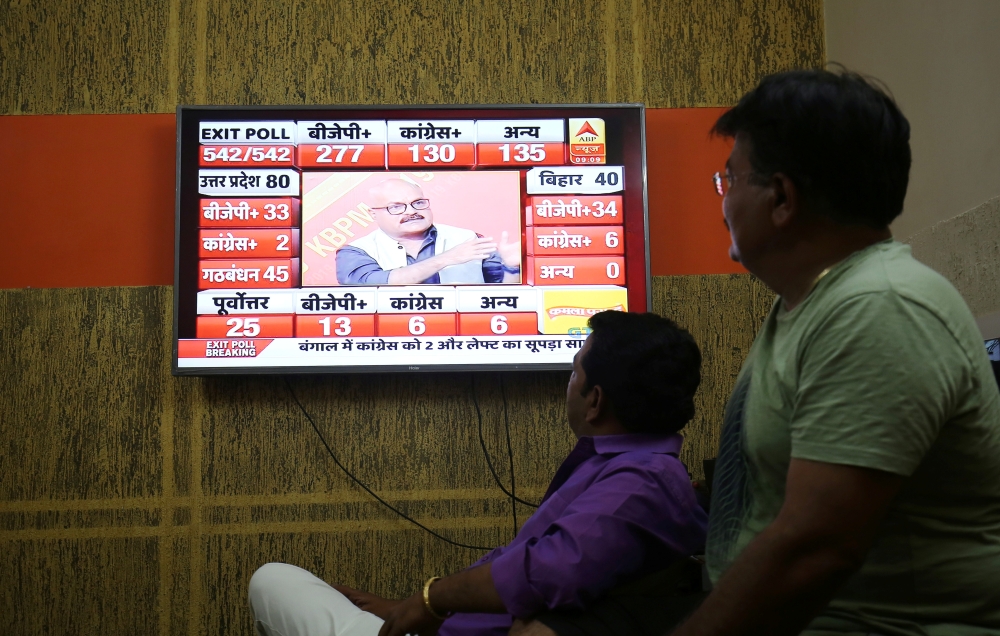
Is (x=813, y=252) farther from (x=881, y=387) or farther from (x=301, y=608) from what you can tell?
(x=301, y=608)

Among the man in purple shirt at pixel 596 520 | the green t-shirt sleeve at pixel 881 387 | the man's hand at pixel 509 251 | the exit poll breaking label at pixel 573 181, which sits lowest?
the man in purple shirt at pixel 596 520

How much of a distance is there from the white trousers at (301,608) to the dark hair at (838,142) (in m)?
1.25

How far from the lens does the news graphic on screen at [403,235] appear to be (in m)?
2.87

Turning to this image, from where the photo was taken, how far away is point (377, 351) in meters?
2.86

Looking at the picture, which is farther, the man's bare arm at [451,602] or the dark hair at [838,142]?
the man's bare arm at [451,602]

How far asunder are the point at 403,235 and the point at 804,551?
2266 millimetres

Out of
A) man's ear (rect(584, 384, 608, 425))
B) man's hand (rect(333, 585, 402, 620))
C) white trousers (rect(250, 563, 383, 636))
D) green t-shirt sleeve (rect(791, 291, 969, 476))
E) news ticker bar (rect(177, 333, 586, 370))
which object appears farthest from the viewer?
news ticker bar (rect(177, 333, 586, 370))

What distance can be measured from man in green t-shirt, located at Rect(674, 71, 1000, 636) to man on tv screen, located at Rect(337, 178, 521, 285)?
1.88 metres

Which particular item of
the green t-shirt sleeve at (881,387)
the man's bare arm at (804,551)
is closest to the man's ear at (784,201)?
the green t-shirt sleeve at (881,387)

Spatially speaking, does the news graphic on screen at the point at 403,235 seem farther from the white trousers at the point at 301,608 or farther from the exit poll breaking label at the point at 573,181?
the white trousers at the point at 301,608

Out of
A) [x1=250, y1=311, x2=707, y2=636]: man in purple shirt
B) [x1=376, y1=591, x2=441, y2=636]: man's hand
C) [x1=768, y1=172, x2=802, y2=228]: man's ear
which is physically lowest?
[x1=376, y1=591, x2=441, y2=636]: man's hand

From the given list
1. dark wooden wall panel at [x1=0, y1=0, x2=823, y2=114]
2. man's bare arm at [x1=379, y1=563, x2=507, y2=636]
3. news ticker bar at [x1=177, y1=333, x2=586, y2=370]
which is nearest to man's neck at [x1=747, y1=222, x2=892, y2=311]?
man's bare arm at [x1=379, y1=563, x2=507, y2=636]

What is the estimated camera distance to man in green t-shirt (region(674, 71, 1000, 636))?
2.73 feet

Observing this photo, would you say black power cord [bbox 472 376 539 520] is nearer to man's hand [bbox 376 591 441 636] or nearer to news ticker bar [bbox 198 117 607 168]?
news ticker bar [bbox 198 117 607 168]
